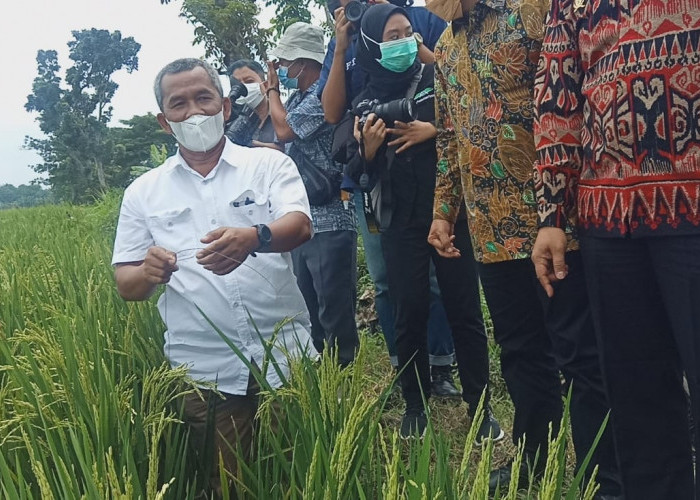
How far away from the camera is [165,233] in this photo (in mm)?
1594

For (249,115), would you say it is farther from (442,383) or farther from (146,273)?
(146,273)

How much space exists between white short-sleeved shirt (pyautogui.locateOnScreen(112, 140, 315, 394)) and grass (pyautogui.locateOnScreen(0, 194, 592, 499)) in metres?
0.14

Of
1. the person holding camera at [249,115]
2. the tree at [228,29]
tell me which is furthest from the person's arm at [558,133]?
the tree at [228,29]

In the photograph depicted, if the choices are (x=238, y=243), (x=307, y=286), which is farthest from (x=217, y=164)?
(x=307, y=286)

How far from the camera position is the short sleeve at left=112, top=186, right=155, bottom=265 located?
1.59 m

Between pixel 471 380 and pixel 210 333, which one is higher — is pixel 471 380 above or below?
below

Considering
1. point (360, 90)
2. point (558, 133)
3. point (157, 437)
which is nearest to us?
point (157, 437)

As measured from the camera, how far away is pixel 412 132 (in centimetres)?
212

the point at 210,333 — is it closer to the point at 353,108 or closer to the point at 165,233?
the point at 165,233

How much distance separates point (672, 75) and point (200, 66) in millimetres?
1106

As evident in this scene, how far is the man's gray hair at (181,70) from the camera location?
1.62 m

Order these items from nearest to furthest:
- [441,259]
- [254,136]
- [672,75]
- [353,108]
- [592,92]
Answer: [672,75], [592,92], [441,259], [353,108], [254,136]

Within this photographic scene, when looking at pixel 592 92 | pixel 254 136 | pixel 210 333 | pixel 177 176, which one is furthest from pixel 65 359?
pixel 254 136

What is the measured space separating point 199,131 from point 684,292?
3.83 ft
